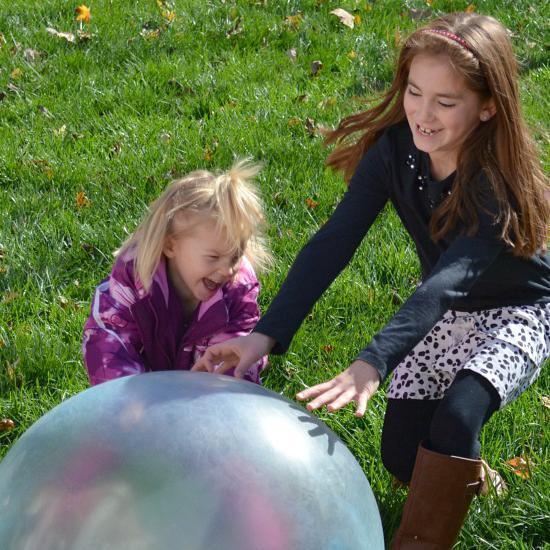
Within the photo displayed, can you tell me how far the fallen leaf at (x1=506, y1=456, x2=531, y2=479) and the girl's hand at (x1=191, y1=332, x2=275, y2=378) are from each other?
3.13 feet

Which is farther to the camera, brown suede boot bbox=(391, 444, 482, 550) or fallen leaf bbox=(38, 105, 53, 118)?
fallen leaf bbox=(38, 105, 53, 118)

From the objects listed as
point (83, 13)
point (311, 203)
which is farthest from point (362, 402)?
point (83, 13)

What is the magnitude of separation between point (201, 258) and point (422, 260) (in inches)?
29.1

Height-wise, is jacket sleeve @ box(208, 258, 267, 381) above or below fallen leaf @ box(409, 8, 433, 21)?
below

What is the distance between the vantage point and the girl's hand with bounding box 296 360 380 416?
2.33 metres

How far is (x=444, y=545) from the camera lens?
275cm

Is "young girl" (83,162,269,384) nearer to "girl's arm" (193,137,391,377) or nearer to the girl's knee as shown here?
"girl's arm" (193,137,391,377)

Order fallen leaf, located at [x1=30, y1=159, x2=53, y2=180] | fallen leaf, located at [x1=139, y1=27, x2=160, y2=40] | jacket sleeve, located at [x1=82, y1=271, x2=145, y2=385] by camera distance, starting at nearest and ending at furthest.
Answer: jacket sleeve, located at [x1=82, y1=271, x2=145, y2=385], fallen leaf, located at [x1=30, y1=159, x2=53, y2=180], fallen leaf, located at [x1=139, y1=27, x2=160, y2=40]

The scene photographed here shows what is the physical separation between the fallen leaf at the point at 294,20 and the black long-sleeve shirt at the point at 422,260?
11.4ft

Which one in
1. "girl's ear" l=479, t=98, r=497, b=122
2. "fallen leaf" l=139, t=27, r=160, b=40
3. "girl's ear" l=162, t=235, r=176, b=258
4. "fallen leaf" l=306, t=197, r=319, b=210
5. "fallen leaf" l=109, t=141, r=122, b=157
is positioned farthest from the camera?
"fallen leaf" l=139, t=27, r=160, b=40

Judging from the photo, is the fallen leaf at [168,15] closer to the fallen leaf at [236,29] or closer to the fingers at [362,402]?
the fallen leaf at [236,29]

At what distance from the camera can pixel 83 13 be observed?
648cm

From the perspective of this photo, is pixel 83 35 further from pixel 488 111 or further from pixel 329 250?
pixel 488 111

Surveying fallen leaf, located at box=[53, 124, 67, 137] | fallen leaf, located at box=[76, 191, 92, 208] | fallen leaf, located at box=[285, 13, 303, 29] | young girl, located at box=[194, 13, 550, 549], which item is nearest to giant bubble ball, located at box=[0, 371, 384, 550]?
young girl, located at box=[194, 13, 550, 549]
